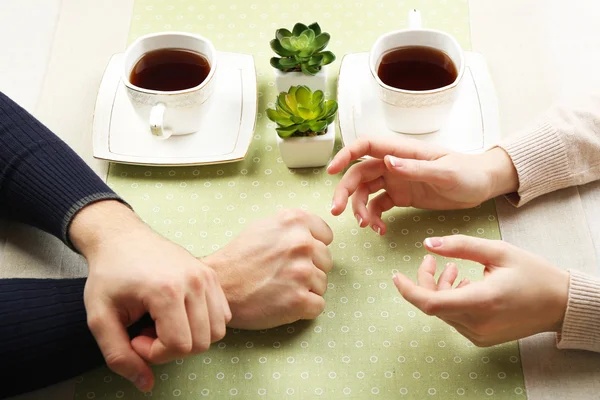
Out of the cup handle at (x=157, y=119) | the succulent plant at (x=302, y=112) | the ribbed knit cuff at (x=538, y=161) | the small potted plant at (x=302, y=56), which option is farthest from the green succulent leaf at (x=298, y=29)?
the ribbed knit cuff at (x=538, y=161)

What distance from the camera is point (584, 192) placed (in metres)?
0.94

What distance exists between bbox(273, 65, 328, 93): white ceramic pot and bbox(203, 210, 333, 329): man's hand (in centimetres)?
22

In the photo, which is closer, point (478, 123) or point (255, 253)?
point (255, 253)

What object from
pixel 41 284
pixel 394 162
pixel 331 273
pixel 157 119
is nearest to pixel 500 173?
pixel 394 162

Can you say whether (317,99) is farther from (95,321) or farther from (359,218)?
(95,321)

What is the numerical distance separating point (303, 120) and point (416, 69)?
0.20m

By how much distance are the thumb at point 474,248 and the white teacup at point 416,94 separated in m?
0.22

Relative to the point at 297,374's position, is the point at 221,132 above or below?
above

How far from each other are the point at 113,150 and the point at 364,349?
47 centimetres

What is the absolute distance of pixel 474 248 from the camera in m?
0.77

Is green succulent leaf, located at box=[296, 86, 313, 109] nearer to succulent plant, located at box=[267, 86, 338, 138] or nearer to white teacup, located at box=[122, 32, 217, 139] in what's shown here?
succulent plant, located at box=[267, 86, 338, 138]

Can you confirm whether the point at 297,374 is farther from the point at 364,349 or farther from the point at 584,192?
the point at 584,192

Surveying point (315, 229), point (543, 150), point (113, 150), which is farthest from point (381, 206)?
point (113, 150)

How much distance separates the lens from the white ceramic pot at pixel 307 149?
0.92m
